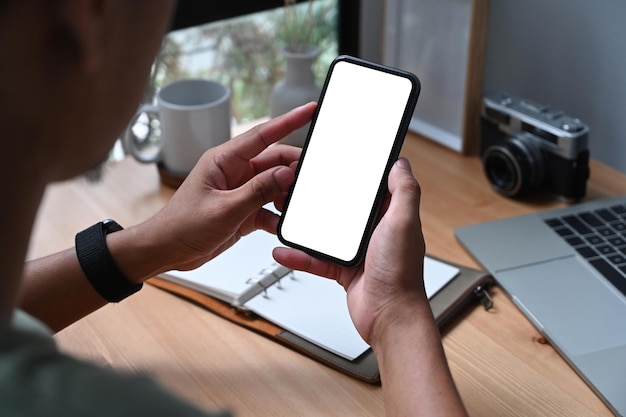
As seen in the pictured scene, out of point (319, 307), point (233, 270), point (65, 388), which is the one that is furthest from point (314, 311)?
point (65, 388)

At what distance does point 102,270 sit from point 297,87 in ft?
1.50

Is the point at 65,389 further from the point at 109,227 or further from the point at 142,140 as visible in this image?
the point at 142,140

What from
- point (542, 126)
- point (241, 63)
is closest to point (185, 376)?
point (542, 126)

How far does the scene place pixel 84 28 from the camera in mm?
437

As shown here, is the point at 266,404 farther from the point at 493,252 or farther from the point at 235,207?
the point at 493,252

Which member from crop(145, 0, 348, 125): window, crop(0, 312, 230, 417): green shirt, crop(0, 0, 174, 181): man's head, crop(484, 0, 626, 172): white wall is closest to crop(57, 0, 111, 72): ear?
crop(0, 0, 174, 181): man's head

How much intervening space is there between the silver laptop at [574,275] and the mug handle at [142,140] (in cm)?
47

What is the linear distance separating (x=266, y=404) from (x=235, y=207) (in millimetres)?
201

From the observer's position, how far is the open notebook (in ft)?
2.79

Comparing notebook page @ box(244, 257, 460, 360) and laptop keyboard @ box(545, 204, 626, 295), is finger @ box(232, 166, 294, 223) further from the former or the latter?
laptop keyboard @ box(545, 204, 626, 295)

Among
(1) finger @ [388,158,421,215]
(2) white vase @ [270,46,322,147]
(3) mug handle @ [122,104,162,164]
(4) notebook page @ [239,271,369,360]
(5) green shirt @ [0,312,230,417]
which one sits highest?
(5) green shirt @ [0,312,230,417]

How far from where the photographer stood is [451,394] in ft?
2.16

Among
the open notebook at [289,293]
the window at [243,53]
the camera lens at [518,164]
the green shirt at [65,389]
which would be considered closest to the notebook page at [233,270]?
the open notebook at [289,293]

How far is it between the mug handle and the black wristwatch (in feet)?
1.07
